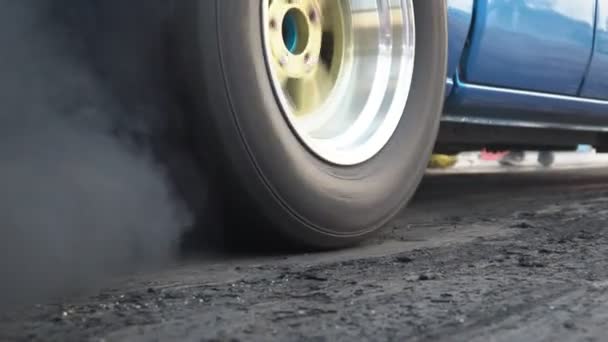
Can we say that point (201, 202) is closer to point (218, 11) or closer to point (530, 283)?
point (218, 11)

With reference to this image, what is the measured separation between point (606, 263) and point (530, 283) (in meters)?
0.28

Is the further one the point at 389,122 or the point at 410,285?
the point at 389,122

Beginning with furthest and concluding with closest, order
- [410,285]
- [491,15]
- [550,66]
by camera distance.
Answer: [550,66] < [491,15] < [410,285]

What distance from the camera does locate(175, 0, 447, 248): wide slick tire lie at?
1.31 meters

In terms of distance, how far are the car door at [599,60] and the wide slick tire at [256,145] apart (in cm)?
117

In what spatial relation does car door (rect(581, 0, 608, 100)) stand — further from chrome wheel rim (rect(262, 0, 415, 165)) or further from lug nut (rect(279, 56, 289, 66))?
lug nut (rect(279, 56, 289, 66))

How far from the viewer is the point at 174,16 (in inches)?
52.0

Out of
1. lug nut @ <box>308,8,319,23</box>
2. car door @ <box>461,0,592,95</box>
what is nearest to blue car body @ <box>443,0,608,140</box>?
car door @ <box>461,0,592,95</box>

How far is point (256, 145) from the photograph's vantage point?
1.33m

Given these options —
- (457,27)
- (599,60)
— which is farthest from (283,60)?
(599,60)

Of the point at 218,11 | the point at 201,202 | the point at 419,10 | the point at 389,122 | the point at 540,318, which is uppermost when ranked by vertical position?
the point at 419,10

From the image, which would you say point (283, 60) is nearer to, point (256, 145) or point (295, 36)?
point (295, 36)

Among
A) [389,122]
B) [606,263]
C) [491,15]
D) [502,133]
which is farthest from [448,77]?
[606,263]

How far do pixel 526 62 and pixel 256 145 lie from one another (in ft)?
3.52
